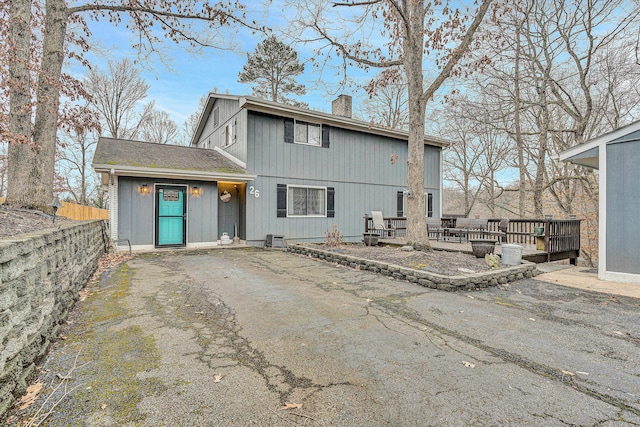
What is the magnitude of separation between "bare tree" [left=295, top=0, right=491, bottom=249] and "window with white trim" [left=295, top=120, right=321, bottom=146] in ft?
10.4

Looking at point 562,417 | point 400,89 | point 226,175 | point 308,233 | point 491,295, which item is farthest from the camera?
point 400,89

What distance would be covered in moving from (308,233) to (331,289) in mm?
6284

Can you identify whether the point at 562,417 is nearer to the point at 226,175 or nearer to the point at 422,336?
the point at 422,336

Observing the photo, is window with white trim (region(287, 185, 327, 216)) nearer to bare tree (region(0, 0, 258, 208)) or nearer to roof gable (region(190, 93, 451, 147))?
roof gable (region(190, 93, 451, 147))

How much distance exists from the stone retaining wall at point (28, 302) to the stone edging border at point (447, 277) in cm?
472

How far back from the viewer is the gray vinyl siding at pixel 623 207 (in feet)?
16.9

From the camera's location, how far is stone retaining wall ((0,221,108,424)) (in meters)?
1.84

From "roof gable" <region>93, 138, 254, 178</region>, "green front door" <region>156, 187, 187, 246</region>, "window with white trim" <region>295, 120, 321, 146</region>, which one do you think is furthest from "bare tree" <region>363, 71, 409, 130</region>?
"green front door" <region>156, 187, 187, 246</region>

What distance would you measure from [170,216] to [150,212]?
1.78ft

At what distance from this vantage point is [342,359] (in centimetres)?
253

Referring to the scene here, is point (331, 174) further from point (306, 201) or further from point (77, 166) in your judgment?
point (77, 166)

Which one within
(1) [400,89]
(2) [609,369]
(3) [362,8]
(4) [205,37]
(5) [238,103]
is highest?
(1) [400,89]

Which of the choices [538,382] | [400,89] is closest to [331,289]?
[538,382]

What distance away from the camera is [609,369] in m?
2.46
